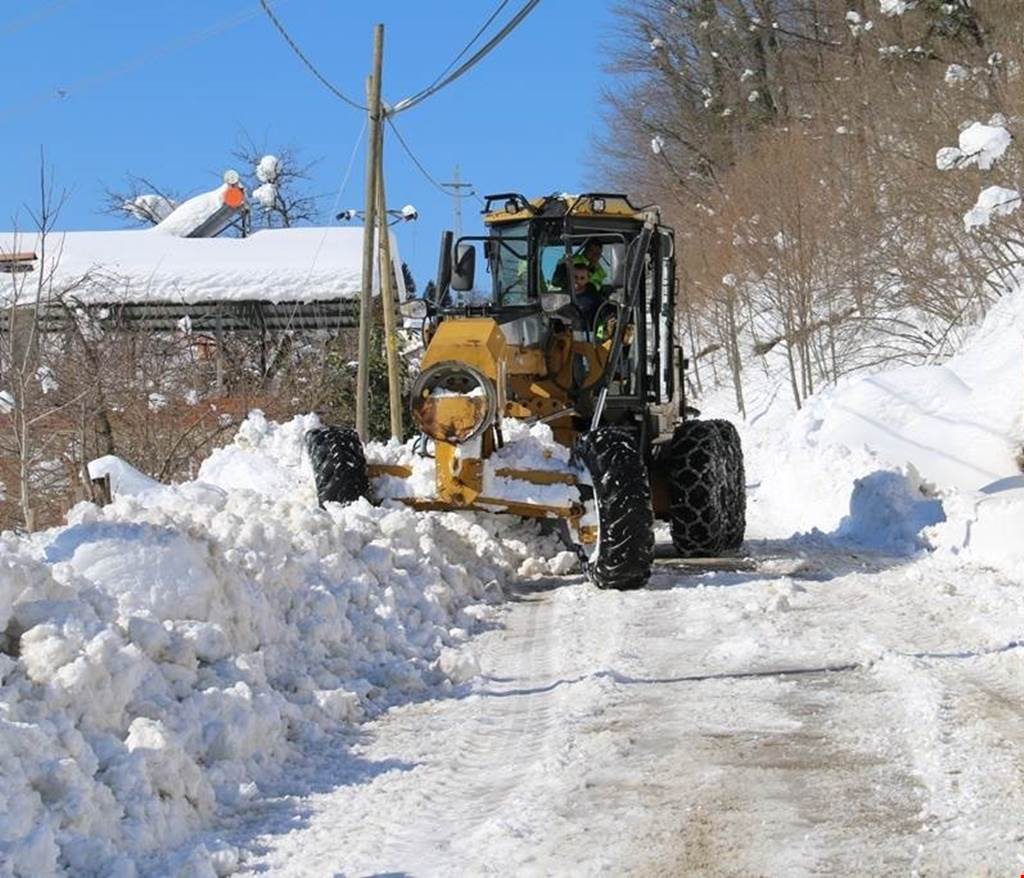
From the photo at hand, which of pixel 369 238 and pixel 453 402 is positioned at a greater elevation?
pixel 369 238

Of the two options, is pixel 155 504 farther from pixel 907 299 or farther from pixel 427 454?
pixel 907 299

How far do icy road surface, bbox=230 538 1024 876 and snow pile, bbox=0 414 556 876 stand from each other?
0.79 feet

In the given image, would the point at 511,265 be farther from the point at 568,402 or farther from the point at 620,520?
the point at 620,520

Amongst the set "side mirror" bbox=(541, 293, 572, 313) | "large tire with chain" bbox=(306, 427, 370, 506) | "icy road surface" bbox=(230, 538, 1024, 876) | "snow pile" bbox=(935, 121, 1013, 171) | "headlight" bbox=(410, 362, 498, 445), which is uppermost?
"snow pile" bbox=(935, 121, 1013, 171)

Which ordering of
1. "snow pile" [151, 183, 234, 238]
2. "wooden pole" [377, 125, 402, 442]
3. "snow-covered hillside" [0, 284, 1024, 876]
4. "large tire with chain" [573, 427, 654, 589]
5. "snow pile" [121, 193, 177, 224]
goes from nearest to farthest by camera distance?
1. "snow-covered hillside" [0, 284, 1024, 876]
2. "large tire with chain" [573, 427, 654, 589]
3. "wooden pole" [377, 125, 402, 442]
4. "snow pile" [151, 183, 234, 238]
5. "snow pile" [121, 193, 177, 224]

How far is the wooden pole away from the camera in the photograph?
19.9m

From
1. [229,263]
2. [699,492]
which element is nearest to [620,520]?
[699,492]

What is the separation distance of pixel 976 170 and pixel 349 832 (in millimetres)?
21630

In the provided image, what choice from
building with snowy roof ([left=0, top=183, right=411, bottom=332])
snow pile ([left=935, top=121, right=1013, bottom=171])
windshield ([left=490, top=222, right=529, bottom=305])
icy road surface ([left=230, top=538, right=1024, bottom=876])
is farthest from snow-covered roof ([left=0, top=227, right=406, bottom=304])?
icy road surface ([left=230, top=538, right=1024, bottom=876])

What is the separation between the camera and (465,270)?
11.2 m

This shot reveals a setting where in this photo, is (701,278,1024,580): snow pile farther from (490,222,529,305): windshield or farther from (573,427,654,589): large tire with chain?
(490,222,529,305): windshield

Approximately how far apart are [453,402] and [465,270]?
172cm

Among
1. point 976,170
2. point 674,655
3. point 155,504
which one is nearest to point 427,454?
point 155,504

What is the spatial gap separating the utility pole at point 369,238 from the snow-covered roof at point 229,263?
801cm
